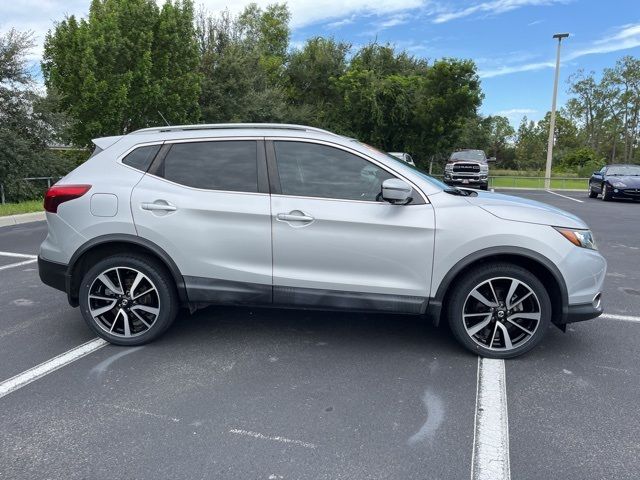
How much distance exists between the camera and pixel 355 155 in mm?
3908

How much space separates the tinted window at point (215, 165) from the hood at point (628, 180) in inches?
693

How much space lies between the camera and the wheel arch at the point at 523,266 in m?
3.71

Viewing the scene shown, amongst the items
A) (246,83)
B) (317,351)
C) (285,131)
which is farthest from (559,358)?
(246,83)

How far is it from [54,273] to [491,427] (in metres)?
3.51

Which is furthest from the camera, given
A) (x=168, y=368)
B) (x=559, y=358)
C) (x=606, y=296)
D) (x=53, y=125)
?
(x=53, y=125)

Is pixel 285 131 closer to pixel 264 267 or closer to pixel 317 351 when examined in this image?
pixel 264 267

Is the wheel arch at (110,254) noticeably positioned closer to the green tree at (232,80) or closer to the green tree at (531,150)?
the green tree at (232,80)

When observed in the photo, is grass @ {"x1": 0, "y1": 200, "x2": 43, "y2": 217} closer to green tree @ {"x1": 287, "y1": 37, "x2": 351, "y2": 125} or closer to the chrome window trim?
the chrome window trim

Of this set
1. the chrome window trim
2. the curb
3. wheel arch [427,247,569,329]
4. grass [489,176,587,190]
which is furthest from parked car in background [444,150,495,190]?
the chrome window trim

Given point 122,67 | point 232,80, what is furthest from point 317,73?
point 122,67

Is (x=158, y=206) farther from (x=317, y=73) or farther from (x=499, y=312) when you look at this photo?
(x=317, y=73)

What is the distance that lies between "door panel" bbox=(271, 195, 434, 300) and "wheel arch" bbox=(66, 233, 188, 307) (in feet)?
2.71

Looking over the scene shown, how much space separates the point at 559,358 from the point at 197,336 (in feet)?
A: 9.81

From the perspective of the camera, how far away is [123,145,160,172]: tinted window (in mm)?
4090
